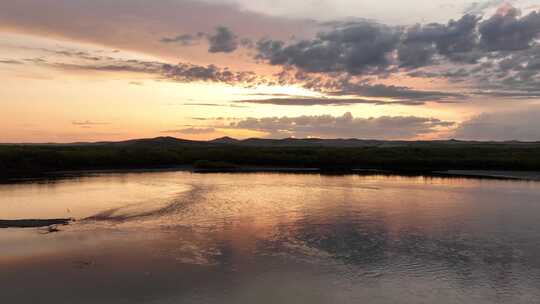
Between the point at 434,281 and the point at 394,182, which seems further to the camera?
the point at 394,182

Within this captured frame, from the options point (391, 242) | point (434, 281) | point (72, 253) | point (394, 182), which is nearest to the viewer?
point (434, 281)

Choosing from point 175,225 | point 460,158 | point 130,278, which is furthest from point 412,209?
point 460,158

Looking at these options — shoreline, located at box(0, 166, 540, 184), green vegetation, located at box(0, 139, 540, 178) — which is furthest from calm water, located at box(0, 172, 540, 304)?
green vegetation, located at box(0, 139, 540, 178)

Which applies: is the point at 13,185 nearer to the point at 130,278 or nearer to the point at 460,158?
the point at 130,278

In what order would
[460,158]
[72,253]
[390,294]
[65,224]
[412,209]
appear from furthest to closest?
[460,158]
[412,209]
[65,224]
[72,253]
[390,294]

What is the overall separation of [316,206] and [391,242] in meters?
8.85

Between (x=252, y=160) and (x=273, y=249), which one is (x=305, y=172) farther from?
(x=273, y=249)

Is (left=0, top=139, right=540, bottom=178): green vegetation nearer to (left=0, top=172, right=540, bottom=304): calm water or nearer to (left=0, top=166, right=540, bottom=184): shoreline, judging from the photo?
(left=0, top=166, right=540, bottom=184): shoreline

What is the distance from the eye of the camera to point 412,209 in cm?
2461

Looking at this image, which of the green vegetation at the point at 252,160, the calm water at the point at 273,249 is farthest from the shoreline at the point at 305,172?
the calm water at the point at 273,249

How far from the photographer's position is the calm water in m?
11.9

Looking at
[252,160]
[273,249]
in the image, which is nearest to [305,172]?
[252,160]

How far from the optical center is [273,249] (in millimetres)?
15992

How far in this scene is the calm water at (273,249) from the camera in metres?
11.9
